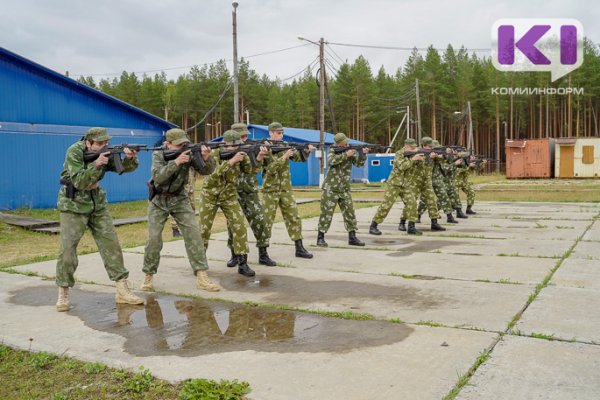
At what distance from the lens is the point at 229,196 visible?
6.84 meters

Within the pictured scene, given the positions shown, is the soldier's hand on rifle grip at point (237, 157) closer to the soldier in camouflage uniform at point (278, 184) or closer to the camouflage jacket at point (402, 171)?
the soldier in camouflage uniform at point (278, 184)

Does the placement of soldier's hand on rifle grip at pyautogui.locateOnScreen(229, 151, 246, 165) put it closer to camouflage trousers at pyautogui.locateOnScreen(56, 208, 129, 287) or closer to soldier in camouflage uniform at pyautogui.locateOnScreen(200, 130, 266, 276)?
soldier in camouflage uniform at pyautogui.locateOnScreen(200, 130, 266, 276)

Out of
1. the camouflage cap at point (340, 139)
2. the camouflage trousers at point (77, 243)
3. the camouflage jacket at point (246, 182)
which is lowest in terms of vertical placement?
the camouflage trousers at point (77, 243)

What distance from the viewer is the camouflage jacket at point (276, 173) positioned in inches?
305

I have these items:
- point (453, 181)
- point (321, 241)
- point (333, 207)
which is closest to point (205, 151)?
point (333, 207)

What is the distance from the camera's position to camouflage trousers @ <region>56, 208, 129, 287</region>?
5.45 metres

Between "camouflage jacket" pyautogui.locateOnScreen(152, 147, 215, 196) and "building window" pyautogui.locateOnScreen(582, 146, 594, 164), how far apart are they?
38.2 m

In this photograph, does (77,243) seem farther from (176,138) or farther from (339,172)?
(339,172)

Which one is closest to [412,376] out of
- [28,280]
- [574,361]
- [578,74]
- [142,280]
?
[574,361]

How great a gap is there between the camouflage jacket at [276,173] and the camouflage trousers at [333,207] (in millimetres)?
1393

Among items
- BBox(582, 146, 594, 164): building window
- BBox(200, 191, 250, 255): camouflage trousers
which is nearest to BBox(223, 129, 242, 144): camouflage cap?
BBox(200, 191, 250, 255): camouflage trousers

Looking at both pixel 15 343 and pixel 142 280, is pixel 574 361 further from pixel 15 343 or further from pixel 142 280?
pixel 142 280

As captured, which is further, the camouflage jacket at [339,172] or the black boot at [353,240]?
the black boot at [353,240]

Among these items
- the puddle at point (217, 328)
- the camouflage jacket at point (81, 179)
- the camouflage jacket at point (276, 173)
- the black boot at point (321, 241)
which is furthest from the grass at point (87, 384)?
the black boot at point (321, 241)
